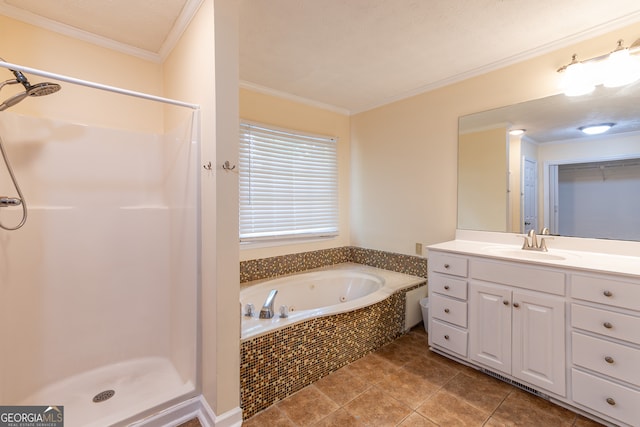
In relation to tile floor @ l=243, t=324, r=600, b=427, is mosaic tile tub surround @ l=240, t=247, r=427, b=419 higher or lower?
higher

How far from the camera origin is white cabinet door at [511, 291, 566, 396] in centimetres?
156

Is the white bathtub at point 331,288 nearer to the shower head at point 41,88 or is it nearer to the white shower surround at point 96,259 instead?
the white shower surround at point 96,259

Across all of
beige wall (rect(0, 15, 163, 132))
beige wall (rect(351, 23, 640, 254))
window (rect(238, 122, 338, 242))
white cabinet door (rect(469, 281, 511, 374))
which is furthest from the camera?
window (rect(238, 122, 338, 242))

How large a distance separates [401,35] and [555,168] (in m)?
1.48

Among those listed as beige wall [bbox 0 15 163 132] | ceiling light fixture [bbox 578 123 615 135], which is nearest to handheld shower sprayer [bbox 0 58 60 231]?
beige wall [bbox 0 15 163 132]

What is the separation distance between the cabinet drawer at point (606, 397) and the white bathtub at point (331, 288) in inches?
47.6

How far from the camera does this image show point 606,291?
4.64 feet

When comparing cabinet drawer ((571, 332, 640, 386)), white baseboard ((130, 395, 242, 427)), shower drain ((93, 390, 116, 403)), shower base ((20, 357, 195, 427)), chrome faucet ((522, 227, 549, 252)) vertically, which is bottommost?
white baseboard ((130, 395, 242, 427))

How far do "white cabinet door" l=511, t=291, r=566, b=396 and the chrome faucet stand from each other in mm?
493

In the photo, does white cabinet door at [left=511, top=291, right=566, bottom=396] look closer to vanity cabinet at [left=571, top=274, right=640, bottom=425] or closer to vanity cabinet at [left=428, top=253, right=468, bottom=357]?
vanity cabinet at [left=571, top=274, right=640, bottom=425]

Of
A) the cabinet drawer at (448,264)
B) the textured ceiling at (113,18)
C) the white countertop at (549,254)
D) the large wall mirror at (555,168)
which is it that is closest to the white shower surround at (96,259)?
the textured ceiling at (113,18)

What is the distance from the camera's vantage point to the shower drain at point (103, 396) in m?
1.56

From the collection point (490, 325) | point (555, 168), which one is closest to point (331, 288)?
point (490, 325)

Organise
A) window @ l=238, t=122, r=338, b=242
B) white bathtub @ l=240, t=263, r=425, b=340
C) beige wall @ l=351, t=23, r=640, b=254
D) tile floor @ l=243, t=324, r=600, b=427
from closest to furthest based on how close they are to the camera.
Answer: tile floor @ l=243, t=324, r=600, b=427 → beige wall @ l=351, t=23, r=640, b=254 → white bathtub @ l=240, t=263, r=425, b=340 → window @ l=238, t=122, r=338, b=242
